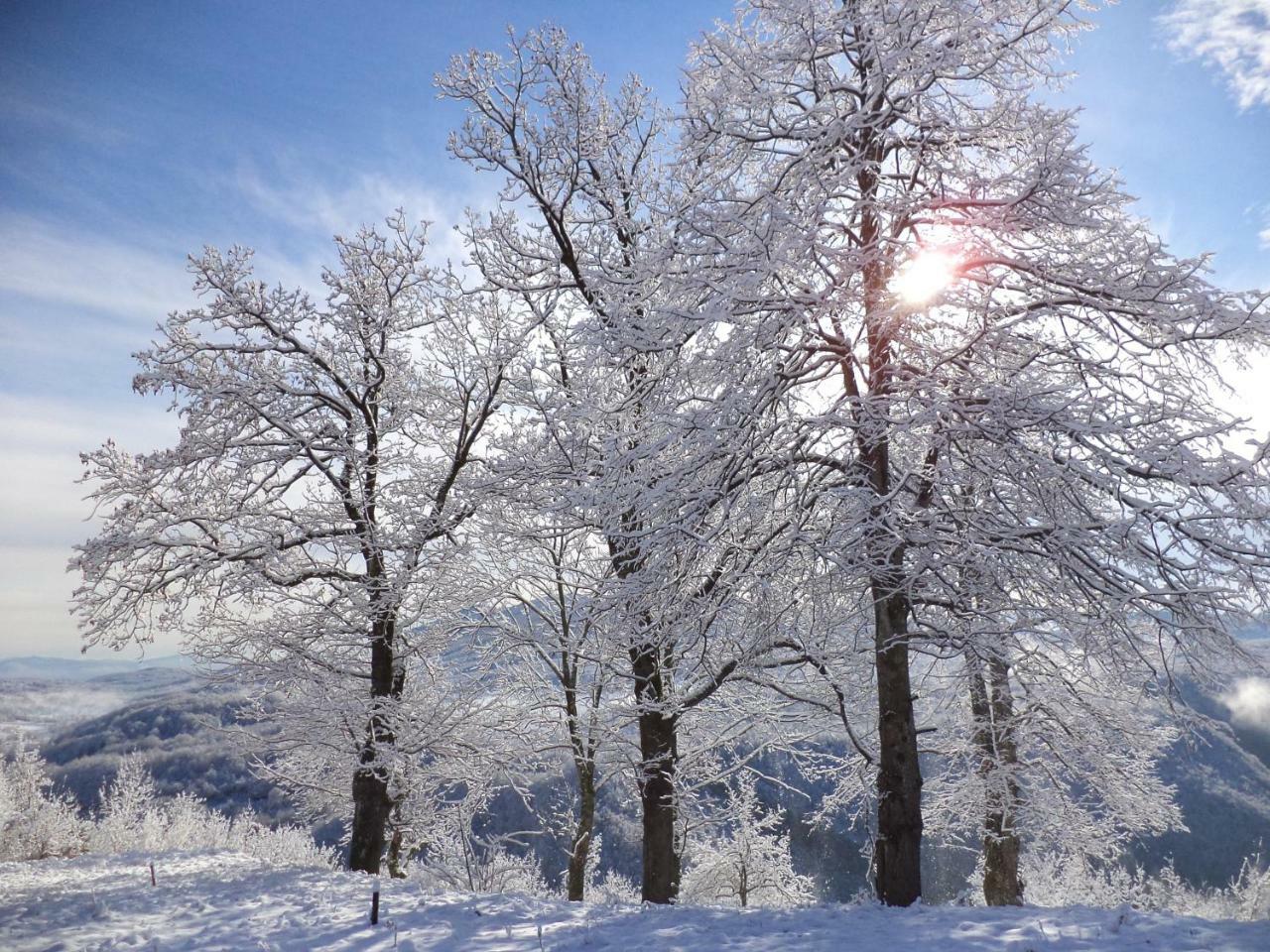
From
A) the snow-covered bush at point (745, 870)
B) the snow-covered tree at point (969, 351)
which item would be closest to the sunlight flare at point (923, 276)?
the snow-covered tree at point (969, 351)

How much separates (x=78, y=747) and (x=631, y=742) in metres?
126

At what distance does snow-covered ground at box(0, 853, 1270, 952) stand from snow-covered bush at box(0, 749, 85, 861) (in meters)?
24.9

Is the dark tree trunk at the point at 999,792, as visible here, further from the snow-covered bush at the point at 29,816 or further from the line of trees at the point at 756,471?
the snow-covered bush at the point at 29,816

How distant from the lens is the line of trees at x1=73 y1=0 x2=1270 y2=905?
6102 mm

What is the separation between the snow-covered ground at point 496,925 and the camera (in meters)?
4.96

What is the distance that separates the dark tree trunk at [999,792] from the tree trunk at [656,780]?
4.63 meters

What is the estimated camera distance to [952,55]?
5973 mm

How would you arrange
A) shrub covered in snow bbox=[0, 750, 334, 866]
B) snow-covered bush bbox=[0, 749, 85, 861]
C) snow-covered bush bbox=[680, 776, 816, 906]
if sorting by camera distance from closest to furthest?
snow-covered bush bbox=[680, 776, 816, 906]
snow-covered bush bbox=[0, 749, 85, 861]
shrub covered in snow bbox=[0, 750, 334, 866]

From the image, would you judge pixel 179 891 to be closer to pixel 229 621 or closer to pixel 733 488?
pixel 229 621

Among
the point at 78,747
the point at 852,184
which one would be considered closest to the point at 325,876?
the point at 852,184

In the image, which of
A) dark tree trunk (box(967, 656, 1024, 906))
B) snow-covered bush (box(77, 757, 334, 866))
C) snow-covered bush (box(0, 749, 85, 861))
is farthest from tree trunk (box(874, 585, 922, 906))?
snow-covered bush (box(0, 749, 85, 861))

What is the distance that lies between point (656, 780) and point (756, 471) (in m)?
4.70

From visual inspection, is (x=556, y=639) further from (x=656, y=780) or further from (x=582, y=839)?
(x=582, y=839)

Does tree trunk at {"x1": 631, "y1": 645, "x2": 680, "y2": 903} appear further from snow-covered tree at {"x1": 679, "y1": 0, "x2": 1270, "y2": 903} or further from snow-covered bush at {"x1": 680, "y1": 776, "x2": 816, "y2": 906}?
snow-covered bush at {"x1": 680, "y1": 776, "x2": 816, "y2": 906}
